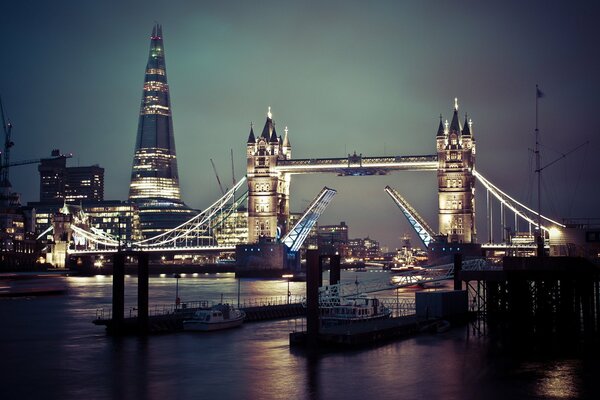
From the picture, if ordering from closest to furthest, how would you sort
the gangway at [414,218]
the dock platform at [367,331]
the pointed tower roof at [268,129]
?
the dock platform at [367,331]
the gangway at [414,218]
the pointed tower roof at [268,129]

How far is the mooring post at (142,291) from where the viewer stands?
60.8 m

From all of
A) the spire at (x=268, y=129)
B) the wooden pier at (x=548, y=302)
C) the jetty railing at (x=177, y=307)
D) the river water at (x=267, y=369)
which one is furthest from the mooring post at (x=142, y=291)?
the spire at (x=268, y=129)

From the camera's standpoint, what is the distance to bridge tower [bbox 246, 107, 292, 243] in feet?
548

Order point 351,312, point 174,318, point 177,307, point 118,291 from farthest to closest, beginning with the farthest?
point 177,307 → point 174,318 → point 351,312 → point 118,291

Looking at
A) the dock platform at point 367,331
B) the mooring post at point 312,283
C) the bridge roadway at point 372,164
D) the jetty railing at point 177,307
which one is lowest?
the dock platform at point 367,331

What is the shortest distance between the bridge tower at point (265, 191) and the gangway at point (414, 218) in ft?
83.5

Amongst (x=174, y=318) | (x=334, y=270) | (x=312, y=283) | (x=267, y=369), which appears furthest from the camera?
(x=334, y=270)

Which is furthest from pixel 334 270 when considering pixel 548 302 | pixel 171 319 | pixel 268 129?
pixel 268 129

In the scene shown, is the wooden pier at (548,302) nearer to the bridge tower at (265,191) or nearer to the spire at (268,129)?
the bridge tower at (265,191)

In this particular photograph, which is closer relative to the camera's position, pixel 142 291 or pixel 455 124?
pixel 142 291

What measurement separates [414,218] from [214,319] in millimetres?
89370

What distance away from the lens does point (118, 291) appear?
5978 centimetres

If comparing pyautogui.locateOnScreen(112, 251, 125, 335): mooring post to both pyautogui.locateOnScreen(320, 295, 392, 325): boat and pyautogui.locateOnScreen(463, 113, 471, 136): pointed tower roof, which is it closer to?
pyautogui.locateOnScreen(320, 295, 392, 325): boat

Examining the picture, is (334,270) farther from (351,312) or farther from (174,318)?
(174,318)
